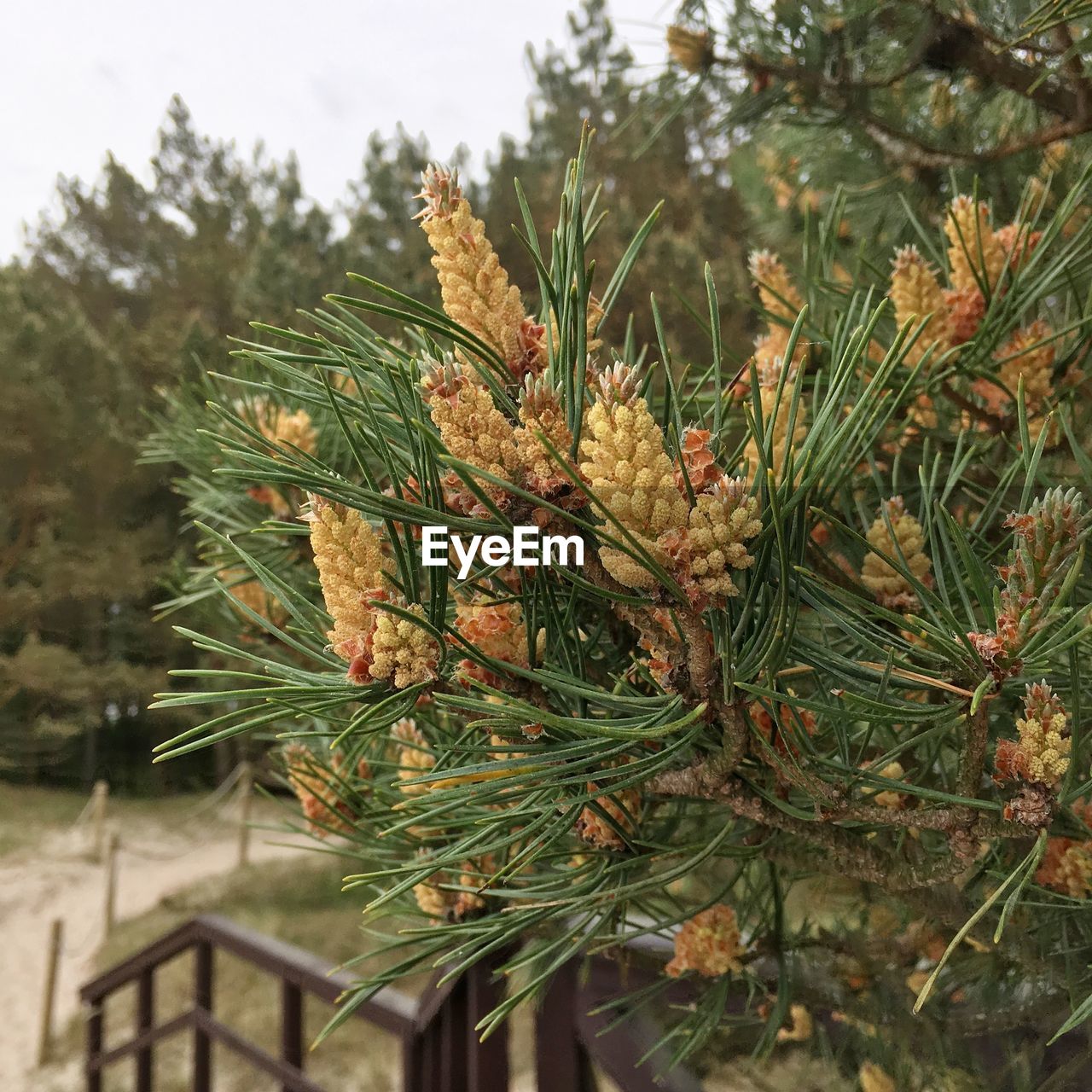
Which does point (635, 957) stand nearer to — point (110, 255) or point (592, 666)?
point (592, 666)

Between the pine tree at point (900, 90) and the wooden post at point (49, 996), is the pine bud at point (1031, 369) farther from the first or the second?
the wooden post at point (49, 996)

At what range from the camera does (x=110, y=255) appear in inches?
205

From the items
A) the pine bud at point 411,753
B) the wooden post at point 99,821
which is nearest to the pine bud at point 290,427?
the pine bud at point 411,753

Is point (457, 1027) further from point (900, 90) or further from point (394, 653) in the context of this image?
point (900, 90)

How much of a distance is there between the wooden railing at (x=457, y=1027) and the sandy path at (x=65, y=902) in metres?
1.85

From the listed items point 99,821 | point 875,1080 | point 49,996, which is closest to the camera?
point 875,1080

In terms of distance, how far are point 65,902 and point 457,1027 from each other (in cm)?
317

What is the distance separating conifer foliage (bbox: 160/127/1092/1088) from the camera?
160 millimetres

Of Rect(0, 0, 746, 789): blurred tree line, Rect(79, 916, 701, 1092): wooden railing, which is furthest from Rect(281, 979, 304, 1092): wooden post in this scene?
Rect(0, 0, 746, 789): blurred tree line

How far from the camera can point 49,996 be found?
2.16 metres

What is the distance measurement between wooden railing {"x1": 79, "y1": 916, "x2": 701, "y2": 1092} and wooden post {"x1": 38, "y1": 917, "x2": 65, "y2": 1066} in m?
1.78

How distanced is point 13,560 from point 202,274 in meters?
1.85

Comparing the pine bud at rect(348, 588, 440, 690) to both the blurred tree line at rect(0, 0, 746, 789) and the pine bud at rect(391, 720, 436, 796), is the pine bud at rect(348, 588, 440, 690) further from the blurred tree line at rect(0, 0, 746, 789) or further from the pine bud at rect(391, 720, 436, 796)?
the blurred tree line at rect(0, 0, 746, 789)

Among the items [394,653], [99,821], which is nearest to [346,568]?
[394,653]
